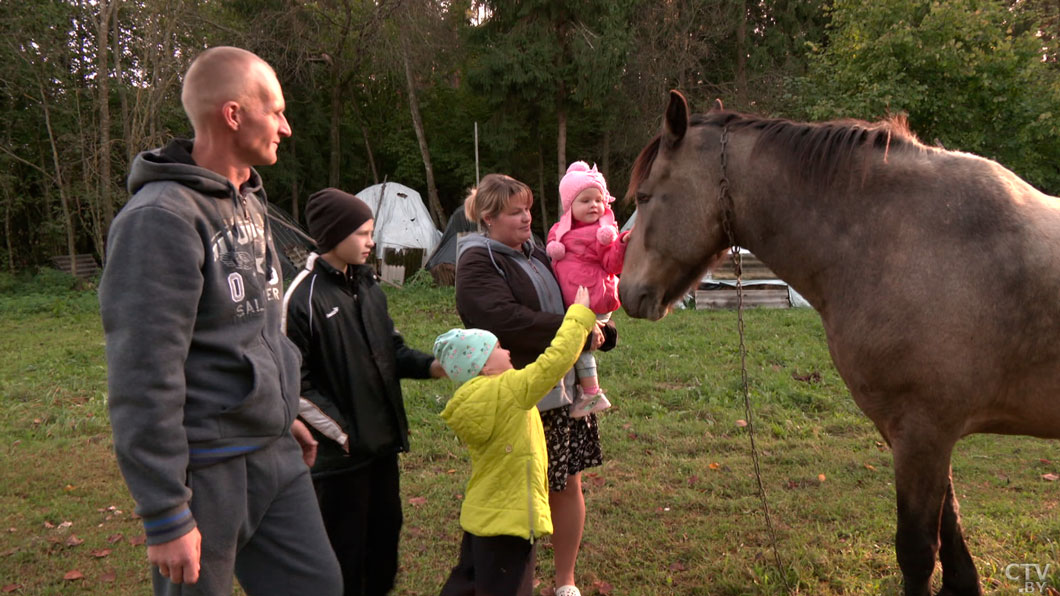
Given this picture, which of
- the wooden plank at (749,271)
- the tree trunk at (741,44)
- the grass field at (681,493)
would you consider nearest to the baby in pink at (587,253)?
the grass field at (681,493)

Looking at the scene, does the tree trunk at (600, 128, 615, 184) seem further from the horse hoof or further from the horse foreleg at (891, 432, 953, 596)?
the horse foreleg at (891, 432, 953, 596)

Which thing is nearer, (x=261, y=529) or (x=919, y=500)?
(x=261, y=529)

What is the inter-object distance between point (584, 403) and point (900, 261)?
56.2 inches

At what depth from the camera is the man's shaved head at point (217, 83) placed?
5.77 feet

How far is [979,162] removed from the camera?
2.62 meters

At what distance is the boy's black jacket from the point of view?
8.47 ft

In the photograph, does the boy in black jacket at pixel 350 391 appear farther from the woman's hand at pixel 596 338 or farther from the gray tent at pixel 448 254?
the gray tent at pixel 448 254

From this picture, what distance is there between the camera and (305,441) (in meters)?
2.34

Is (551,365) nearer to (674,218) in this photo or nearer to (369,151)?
(674,218)

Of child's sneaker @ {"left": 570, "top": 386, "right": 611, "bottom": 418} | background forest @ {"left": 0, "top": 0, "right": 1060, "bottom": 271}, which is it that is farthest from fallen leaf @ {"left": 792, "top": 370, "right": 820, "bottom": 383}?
background forest @ {"left": 0, "top": 0, "right": 1060, "bottom": 271}

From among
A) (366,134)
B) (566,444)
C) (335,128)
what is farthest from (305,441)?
(366,134)

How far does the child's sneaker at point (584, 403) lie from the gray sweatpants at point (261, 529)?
1.37 m

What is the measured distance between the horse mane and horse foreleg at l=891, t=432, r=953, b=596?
1071 millimetres

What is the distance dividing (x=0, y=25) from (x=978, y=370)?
22.5m
